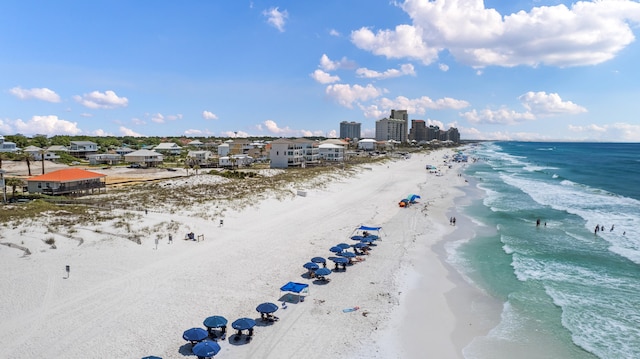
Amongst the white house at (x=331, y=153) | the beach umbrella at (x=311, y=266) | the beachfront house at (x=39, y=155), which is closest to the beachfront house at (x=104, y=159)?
the beachfront house at (x=39, y=155)

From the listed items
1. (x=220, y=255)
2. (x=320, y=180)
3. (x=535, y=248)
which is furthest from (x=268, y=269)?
(x=320, y=180)

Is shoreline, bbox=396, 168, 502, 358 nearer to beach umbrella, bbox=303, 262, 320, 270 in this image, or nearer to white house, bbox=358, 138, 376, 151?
beach umbrella, bbox=303, 262, 320, 270

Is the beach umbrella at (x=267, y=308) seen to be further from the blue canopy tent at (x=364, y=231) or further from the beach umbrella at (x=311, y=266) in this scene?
the blue canopy tent at (x=364, y=231)

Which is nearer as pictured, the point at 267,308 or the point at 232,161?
the point at 267,308

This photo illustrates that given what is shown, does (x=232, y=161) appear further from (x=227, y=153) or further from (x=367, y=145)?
(x=367, y=145)

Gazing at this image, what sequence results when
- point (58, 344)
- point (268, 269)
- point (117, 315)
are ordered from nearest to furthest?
point (58, 344) < point (117, 315) < point (268, 269)

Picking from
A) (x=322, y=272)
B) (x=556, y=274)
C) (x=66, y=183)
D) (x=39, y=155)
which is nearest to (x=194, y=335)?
(x=322, y=272)

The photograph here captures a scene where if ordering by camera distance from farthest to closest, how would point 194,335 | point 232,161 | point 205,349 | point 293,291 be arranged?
point 232,161, point 293,291, point 194,335, point 205,349

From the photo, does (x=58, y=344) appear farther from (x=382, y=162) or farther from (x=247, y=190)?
(x=382, y=162)
